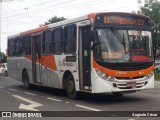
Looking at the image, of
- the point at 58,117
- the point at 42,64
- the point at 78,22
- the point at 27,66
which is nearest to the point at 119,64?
the point at 78,22

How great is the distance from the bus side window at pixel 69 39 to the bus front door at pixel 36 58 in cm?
327

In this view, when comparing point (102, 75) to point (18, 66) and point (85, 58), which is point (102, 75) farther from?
point (18, 66)

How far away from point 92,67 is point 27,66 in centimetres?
771

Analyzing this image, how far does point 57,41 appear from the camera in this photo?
16344 millimetres

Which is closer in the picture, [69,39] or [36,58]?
[69,39]

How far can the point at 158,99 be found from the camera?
47.3 ft

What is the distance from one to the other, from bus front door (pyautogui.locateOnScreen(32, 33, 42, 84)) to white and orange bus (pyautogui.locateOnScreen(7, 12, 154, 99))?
2.40 m

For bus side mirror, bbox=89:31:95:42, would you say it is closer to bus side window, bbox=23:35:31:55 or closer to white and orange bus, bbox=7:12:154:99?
white and orange bus, bbox=7:12:154:99

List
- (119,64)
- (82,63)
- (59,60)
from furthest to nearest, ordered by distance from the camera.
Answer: (59,60), (82,63), (119,64)

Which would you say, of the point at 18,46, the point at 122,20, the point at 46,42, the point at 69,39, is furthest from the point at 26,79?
the point at 122,20

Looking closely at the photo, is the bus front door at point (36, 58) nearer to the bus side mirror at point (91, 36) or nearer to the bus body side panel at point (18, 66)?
the bus body side panel at point (18, 66)

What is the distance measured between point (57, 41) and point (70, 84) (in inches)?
89.9

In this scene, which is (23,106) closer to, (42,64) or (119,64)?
(119,64)

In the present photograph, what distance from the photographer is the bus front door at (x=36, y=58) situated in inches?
730
